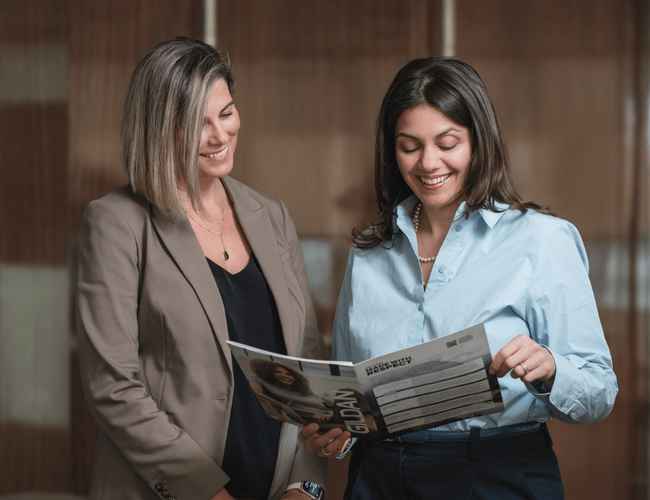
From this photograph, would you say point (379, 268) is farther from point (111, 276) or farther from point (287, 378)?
point (111, 276)

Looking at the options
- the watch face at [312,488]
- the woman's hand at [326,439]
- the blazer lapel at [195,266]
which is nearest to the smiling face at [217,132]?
the blazer lapel at [195,266]

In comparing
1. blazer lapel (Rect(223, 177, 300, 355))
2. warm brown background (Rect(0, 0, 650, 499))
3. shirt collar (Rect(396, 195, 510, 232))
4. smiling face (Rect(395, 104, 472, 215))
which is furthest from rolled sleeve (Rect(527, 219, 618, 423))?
A: warm brown background (Rect(0, 0, 650, 499))

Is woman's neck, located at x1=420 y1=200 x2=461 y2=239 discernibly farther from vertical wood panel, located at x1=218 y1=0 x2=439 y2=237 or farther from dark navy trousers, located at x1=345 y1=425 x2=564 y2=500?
vertical wood panel, located at x1=218 y1=0 x2=439 y2=237

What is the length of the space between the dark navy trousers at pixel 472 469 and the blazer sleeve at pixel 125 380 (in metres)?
0.38

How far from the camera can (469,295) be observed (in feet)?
5.30

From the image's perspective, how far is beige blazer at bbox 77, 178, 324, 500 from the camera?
1.76 metres

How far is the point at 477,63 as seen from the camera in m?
2.82

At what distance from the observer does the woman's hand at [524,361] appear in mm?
1385

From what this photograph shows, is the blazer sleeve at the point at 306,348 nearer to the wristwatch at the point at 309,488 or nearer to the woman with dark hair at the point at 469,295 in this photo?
the wristwatch at the point at 309,488

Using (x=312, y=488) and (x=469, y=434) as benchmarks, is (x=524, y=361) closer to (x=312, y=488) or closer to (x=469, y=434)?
(x=469, y=434)

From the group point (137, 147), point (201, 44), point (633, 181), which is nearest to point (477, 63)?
point (633, 181)

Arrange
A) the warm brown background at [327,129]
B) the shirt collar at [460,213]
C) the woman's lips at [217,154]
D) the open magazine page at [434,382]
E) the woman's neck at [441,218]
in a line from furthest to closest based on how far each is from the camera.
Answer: the warm brown background at [327,129] < the woman's lips at [217,154] < the woman's neck at [441,218] < the shirt collar at [460,213] < the open magazine page at [434,382]

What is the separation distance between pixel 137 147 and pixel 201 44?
260 mm

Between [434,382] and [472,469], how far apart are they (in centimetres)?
23
